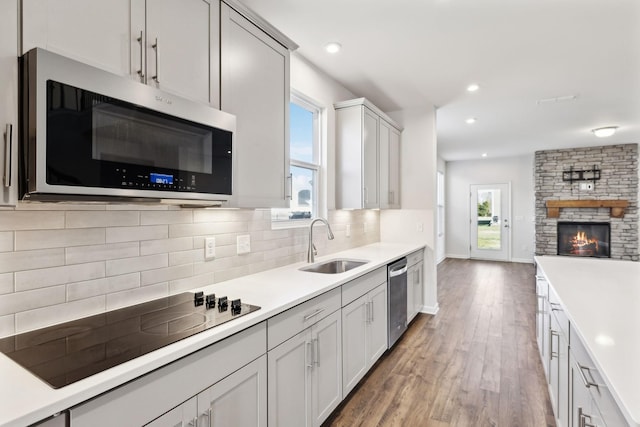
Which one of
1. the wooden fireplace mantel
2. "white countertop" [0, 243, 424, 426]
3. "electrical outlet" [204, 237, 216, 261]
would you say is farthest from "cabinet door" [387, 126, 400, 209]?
the wooden fireplace mantel

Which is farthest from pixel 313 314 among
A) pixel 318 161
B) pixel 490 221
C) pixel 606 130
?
pixel 490 221

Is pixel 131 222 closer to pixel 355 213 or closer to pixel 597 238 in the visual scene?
pixel 355 213

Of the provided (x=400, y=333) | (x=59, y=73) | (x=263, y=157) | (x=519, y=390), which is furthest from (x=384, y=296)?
(x=59, y=73)

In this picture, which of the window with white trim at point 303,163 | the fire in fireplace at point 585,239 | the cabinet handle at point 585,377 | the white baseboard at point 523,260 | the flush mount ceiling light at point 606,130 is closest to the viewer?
the cabinet handle at point 585,377

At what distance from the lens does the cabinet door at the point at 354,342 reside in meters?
2.23

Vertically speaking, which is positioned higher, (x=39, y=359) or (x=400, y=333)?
(x=39, y=359)

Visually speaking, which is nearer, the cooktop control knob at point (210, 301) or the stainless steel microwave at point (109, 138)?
the stainless steel microwave at point (109, 138)

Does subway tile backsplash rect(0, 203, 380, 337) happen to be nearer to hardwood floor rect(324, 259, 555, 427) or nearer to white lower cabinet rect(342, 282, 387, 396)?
white lower cabinet rect(342, 282, 387, 396)

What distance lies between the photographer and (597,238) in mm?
7195

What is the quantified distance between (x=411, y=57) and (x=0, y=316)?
3.06 meters

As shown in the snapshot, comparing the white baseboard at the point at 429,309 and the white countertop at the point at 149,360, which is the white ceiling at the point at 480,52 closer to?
the white countertop at the point at 149,360

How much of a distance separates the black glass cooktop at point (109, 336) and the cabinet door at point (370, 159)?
2.14 metres

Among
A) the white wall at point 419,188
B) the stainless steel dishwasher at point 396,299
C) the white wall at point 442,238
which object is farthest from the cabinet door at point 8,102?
the white wall at point 442,238

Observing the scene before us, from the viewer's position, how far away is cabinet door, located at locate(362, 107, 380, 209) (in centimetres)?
337
